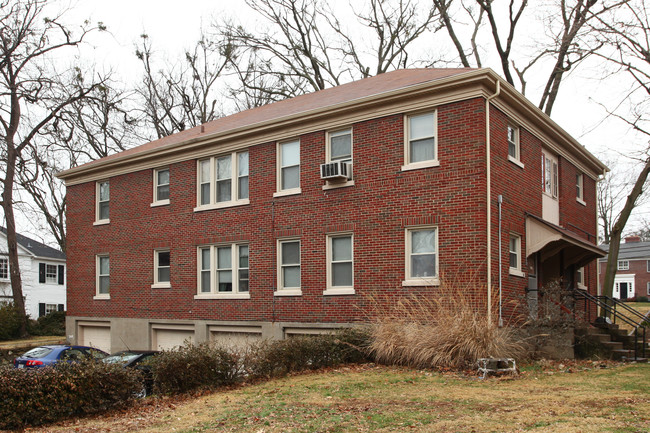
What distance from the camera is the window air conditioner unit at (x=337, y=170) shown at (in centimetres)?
1838

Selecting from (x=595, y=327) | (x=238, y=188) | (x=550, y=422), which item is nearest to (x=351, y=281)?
(x=238, y=188)

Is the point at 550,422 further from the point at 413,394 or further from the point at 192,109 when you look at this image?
the point at 192,109

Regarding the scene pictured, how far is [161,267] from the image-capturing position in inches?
933

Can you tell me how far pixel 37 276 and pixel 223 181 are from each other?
34.2m

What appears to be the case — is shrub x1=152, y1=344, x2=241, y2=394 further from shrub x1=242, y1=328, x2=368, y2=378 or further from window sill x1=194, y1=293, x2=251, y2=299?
window sill x1=194, y1=293, x2=251, y2=299

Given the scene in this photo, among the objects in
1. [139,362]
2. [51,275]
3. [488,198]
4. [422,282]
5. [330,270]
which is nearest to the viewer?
→ [139,362]

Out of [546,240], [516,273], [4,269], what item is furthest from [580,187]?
[4,269]

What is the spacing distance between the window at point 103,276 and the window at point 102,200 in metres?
1.50

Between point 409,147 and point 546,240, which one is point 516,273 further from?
point 409,147

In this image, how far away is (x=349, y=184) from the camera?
18.5 meters

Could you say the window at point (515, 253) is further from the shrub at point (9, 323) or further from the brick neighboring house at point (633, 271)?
the brick neighboring house at point (633, 271)

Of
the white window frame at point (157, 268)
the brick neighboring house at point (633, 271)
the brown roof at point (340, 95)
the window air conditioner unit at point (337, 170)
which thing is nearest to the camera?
the window air conditioner unit at point (337, 170)

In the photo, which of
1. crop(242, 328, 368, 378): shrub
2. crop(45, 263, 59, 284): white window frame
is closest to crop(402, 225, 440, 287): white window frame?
crop(242, 328, 368, 378): shrub

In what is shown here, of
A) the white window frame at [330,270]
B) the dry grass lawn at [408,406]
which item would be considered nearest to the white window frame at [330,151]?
the white window frame at [330,270]
